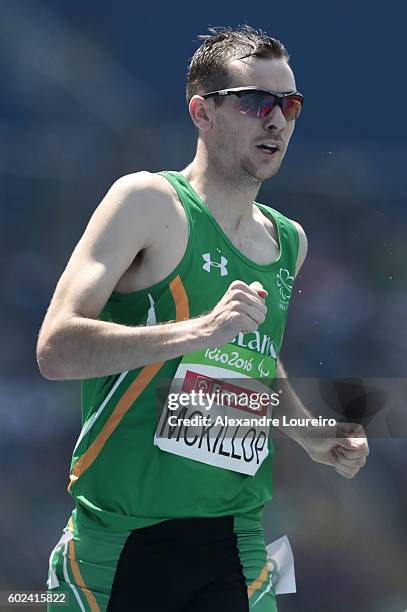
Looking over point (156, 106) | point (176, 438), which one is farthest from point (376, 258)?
point (176, 438)

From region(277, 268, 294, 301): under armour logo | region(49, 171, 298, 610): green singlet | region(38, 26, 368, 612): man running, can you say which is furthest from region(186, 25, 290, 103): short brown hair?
region(277, 268, 294, 301): under armour logo

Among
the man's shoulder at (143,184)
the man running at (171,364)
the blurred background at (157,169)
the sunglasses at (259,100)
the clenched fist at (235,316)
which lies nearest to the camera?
the clenched fist at (235,316)

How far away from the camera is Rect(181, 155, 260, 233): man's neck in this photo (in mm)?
2549

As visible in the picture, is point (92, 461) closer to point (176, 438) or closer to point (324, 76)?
point (176, 438)

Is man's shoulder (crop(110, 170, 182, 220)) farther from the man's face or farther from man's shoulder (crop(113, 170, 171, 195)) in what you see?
the man's face

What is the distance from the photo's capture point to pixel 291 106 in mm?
2557

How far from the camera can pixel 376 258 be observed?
492cm

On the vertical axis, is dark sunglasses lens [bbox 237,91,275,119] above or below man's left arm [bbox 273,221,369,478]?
above

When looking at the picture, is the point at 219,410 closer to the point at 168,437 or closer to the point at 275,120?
the point at 168,437

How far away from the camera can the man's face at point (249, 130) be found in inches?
99.2

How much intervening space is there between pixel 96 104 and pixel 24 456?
1.76m

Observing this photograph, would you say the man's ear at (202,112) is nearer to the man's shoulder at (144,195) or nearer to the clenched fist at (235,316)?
the man's shoulder at (144,195)

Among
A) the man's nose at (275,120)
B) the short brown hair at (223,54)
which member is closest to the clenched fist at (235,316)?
the man's nose at (275,120)

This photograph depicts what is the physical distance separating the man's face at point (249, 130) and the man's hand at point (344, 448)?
2.47 feet
